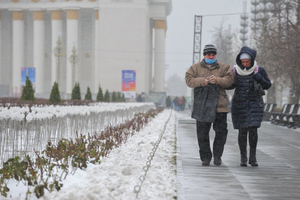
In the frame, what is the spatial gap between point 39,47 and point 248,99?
6658 centimetres

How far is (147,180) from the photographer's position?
6285 millimetres

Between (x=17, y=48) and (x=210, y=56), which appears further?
(x=17, y=48)

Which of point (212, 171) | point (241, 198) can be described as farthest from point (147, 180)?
point (212, 171)

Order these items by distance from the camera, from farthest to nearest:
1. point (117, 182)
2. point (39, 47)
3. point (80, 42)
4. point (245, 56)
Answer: point (80, 42)
point (39, 47)
point (245, 56)
point (117, 182)

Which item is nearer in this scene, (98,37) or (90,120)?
(90,120)

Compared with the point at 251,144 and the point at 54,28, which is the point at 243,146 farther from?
the point at 54,28

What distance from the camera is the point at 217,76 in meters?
8.49

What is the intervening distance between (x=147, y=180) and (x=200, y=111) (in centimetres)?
239

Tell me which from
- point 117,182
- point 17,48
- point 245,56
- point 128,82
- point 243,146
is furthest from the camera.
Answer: point 17,48

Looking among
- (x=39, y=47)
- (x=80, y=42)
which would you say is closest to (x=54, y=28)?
(x=39, y=47)

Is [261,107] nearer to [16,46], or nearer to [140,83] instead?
[140,83]

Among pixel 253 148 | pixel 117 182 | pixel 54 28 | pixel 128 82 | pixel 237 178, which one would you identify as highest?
pixel 54 28

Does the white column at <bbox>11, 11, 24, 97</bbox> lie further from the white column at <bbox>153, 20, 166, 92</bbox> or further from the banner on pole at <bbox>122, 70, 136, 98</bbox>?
the banner on pole at <bbox>122, 70, 136, 98</bbox>

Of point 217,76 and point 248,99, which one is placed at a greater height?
point 217,76
